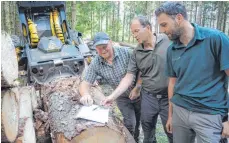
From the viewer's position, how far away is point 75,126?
9.35ft

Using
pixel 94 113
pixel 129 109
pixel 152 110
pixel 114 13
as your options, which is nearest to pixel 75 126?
pixel 94 113

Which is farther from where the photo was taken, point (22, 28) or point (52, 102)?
point (22, 28)

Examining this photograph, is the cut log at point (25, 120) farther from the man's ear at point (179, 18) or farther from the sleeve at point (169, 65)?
the man's ear at point (179, 18)

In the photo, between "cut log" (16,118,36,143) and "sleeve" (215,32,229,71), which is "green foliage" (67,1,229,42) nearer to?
"cut log" (16,118,36,143)

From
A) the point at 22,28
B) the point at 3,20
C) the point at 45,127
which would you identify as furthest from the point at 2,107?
the point at 3,20

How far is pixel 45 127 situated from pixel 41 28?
3.42 m

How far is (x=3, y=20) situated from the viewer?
11.8 metres

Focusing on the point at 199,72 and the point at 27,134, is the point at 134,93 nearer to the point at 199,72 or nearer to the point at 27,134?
the point at 27,134

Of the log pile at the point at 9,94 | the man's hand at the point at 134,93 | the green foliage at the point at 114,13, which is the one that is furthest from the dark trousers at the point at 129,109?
the green foliage at the point at 114,13

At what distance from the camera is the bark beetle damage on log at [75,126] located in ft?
9.13

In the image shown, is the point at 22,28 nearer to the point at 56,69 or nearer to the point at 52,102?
the point at 56,69

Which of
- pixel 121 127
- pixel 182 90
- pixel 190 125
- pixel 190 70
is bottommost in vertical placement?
pixel 121 127

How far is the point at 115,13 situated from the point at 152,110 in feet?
61.7

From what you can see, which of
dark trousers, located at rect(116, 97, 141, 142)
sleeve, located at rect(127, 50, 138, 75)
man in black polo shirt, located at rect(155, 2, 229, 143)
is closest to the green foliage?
dark trousers, located at rect(116, 97, 141, 142)
